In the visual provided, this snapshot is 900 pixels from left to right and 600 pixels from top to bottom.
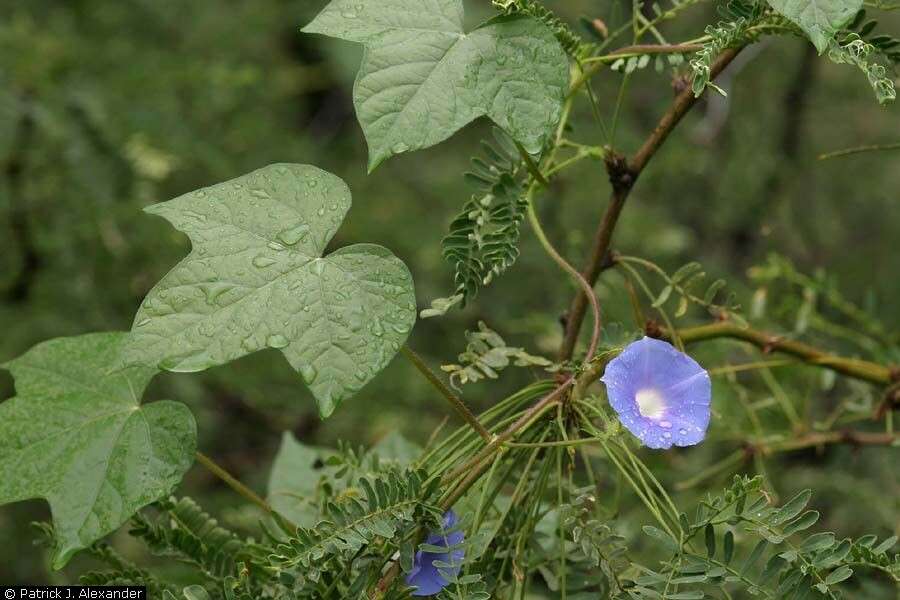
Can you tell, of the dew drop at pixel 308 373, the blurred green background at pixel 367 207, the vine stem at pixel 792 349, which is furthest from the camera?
the blurred green background at pixel 367 207

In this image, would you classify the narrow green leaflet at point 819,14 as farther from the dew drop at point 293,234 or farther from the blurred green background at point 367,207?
the blurred green background at point 367,207

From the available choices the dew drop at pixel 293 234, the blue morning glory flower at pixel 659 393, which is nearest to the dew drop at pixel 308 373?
the dew drop at pixel 293 234

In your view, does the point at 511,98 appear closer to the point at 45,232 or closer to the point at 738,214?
the point at 45,232

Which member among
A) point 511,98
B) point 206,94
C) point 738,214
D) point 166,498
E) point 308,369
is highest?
point 511,98

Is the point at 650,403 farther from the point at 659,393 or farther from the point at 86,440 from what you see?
the point at 86,440

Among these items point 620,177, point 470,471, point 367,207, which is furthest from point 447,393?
point 367,207

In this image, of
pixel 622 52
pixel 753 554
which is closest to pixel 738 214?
pixel 622 52
